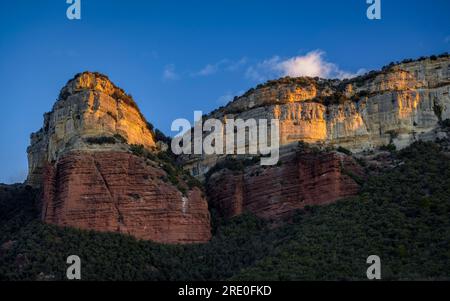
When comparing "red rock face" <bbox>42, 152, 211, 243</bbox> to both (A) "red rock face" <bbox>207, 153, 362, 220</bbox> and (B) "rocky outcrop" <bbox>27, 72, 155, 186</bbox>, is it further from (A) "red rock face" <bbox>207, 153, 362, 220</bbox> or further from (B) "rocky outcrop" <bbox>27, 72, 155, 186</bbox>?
(A) "red rock face" <bbox>207, 153, 362, 220</bbox>

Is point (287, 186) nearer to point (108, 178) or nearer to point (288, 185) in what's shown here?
point (288, 185)

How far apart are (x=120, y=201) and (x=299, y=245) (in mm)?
17628

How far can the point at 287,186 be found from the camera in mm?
91312

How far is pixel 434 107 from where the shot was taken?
99.5 meters

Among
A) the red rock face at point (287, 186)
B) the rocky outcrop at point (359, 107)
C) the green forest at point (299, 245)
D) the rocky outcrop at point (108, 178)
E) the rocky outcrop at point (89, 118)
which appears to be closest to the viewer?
the green forest at point (299, 245)

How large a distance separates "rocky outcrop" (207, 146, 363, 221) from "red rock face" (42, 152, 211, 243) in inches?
188

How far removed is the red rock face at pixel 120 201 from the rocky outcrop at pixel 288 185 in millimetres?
4767

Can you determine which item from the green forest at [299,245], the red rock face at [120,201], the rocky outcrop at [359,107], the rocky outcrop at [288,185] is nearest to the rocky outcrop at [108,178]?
the red rock face at [120,201]

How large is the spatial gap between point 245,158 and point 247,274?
1092 inches

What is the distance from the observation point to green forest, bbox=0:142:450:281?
72625mm

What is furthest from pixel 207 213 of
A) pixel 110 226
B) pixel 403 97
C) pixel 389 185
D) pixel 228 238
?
pixel 403 97

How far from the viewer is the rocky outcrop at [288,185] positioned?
8912cm

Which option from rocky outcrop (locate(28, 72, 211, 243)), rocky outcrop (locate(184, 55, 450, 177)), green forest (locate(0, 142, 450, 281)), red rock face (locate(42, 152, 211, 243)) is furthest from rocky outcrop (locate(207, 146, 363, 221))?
rocky outcrop (locate(184, 55, 450, 177))

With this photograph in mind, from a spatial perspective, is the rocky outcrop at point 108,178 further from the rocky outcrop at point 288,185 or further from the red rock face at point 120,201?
the rocky outcrop at point 288,185
